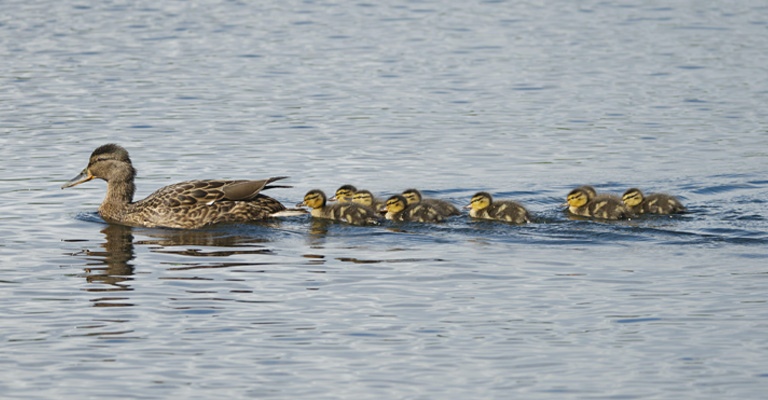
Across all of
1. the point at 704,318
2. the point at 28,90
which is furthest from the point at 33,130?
the point at 704,318

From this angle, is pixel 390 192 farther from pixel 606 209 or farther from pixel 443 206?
pixel 606 209

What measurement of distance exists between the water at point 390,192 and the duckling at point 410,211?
0.17m

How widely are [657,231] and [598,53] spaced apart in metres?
9.95

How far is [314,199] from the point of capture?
396 inches

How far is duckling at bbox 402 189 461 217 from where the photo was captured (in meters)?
10.0

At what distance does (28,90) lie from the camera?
16.2 m

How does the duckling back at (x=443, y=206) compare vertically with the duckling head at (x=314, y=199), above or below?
below

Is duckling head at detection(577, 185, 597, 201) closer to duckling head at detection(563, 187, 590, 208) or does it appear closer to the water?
duckling head at detection(563, 187, 590, 208)

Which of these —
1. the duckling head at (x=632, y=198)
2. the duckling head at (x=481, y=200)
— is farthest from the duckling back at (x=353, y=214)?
the duckling head at (x=632, y=198)

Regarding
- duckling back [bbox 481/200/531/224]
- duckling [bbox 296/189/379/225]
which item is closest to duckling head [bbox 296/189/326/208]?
duckling [bbox 296/189/379/225]

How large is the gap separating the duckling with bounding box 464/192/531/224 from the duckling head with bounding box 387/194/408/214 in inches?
20.4

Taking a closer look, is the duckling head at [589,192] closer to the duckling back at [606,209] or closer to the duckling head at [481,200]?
the duckling back at [606,209]

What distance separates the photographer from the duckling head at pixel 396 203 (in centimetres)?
994

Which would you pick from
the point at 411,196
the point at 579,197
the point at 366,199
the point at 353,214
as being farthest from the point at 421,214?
the point at 579,197
